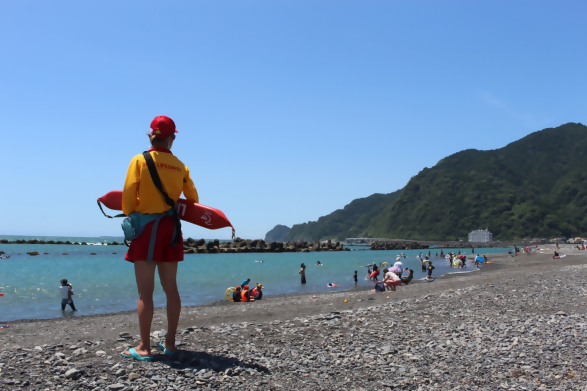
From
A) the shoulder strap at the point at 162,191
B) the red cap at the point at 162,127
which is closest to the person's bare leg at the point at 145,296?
the shoulder strap at the point at 162,191

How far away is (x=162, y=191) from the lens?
493 centimetres

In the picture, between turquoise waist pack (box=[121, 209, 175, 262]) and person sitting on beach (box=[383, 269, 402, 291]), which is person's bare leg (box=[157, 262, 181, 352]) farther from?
person sitting on beach (box=[383, 269, 402, 291])

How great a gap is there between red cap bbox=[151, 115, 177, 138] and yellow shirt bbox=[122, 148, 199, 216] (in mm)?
232

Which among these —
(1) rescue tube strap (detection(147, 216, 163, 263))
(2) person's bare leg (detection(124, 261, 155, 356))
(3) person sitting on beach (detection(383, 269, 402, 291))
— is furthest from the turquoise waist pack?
(3) person sitting on beach (detection(383, 269, 402, 291))

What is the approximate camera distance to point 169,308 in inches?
205

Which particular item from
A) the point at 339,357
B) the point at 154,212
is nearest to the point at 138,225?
the point at 154,212

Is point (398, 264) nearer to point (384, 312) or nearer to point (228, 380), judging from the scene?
point (384, 312)

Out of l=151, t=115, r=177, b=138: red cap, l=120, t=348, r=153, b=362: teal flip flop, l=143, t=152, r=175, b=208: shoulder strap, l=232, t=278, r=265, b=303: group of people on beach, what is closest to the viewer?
l=143, t=152, r=175, b=208: shoulder strap

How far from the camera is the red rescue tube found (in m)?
5.08

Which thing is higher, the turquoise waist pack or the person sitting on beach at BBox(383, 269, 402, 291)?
the turquoise waist pack

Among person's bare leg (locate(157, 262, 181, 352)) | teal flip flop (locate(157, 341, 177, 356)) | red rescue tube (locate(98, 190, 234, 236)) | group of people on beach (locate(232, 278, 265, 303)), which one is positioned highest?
red rescue tube (locate(98, 190, 234, 236))

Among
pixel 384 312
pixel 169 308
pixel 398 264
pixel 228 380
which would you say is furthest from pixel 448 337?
pixel 398 264

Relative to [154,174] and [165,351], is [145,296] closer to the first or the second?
[165,351]

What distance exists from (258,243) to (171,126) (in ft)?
353
